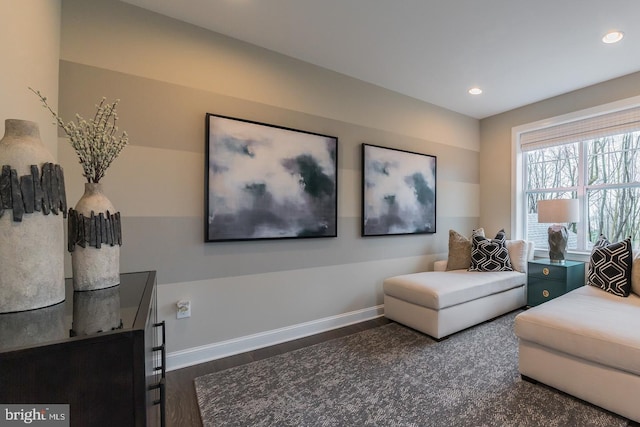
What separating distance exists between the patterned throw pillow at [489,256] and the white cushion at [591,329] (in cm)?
109

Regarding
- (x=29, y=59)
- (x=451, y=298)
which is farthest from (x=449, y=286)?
(x=29, y=59)

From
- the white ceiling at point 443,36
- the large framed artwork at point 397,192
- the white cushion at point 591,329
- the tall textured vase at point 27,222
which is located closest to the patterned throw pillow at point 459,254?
the large framed artwork at point 397,192

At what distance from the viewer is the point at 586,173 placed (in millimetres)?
3525

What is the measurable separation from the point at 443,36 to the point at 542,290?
115 inches

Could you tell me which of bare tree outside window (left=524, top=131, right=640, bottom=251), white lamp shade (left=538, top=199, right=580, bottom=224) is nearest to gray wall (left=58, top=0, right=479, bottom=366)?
white lamp shade (left=538, top=199, right=580, bottom=224)

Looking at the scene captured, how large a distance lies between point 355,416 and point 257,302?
3.99ft

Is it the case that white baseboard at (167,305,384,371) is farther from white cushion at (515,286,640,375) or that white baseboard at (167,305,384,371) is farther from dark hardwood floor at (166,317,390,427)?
white cushion at (515,286,640,375)

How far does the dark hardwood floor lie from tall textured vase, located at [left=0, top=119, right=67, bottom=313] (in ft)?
3.79

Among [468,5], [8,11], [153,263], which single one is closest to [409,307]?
[153,263]

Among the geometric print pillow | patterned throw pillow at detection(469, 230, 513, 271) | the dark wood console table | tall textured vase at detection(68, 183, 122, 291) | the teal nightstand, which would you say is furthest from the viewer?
patterned throw pillow at detection(469, 230, 513, 271)

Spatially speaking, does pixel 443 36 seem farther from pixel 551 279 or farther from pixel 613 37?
pixel 551 279

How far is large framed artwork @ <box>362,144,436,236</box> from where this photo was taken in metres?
3.21

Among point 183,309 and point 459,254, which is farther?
point 459,254

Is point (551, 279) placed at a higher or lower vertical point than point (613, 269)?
lower
